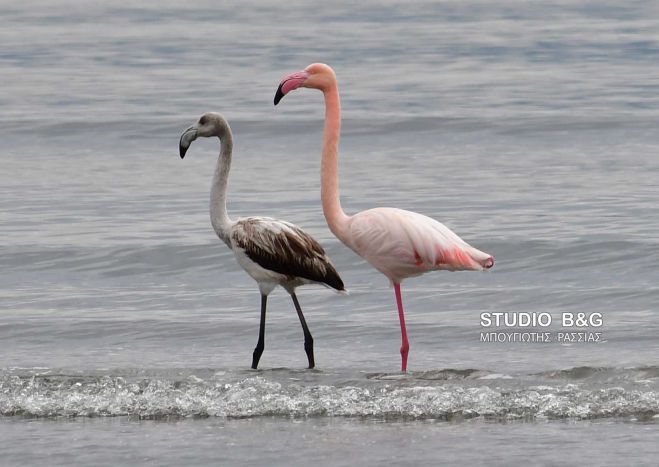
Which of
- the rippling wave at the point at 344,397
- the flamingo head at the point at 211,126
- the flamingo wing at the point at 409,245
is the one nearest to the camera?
the rippling wave at the point at 344,397

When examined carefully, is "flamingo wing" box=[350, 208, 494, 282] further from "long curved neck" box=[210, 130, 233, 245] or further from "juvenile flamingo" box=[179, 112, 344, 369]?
"long curved neck" box=[210, 130, 233, 245]

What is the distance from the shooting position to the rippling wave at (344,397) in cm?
922

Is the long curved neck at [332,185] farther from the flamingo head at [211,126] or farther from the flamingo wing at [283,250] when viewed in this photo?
the flamingo head at [211,126]

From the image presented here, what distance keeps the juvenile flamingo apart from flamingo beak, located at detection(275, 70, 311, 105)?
0.71 meters

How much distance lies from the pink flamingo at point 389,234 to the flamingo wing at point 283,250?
0.91 feet

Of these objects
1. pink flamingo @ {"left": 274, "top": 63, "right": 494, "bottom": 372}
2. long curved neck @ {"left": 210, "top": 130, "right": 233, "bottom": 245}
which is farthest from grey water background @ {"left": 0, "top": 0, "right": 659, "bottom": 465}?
long curved neck @ {"left": 210, "top": 130, "right": 233, "bottom": 245}

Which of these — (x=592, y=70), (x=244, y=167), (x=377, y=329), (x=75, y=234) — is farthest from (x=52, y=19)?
(x=377, y=329)

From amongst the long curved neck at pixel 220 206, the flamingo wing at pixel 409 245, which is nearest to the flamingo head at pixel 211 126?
the long curved neck at pixel 220 206

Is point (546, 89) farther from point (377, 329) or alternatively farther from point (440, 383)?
point (440, 383)

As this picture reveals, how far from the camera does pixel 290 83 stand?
10.6 metres

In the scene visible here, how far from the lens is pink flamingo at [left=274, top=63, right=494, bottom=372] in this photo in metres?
10.3

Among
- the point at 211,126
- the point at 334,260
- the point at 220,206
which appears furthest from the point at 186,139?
the point at 334,260

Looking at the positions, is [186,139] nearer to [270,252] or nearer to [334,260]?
[270,252]

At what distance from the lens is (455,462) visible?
8.12m
